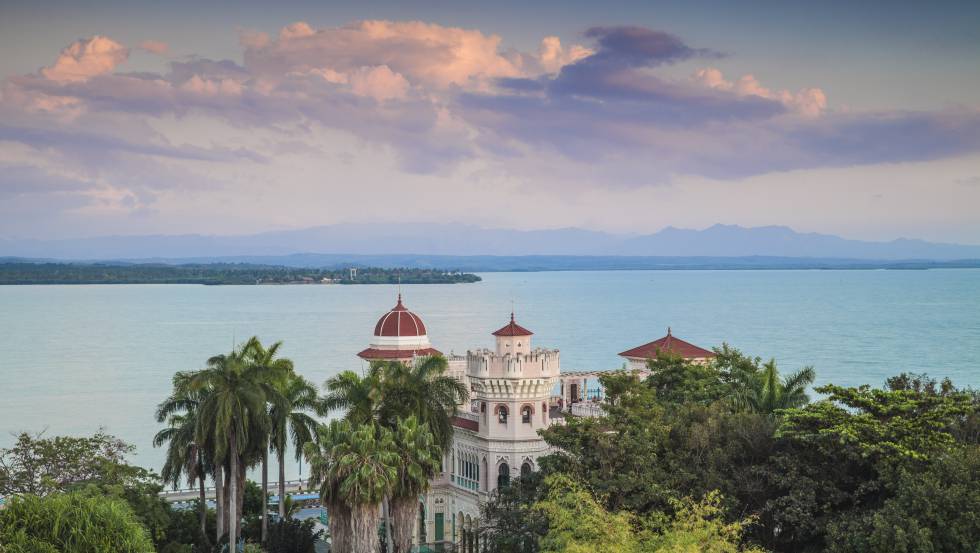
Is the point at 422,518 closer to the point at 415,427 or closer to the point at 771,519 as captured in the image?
the point at 415,427

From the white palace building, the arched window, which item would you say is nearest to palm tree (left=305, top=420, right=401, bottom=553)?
the white palace building

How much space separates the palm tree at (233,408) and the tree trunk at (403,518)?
6.17 metres

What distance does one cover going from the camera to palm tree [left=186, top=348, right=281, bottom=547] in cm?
3669

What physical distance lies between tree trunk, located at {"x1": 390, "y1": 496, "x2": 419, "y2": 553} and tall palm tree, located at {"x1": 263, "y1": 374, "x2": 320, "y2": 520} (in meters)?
6.44

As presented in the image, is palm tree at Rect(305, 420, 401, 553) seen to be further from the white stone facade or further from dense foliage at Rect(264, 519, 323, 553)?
the white stone facade

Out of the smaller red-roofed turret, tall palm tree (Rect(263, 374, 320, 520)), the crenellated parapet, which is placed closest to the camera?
tall palm tree (Rect(263, 374, 320, 520))

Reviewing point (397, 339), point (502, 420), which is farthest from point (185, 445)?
point (397, 339)

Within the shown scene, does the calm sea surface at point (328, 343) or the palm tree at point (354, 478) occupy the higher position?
the palm tree at point (354, 478)

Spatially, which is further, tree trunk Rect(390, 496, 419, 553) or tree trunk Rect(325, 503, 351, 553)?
tree trunk Rect(390, 496, 419, 553)

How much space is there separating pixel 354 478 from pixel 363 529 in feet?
6.07

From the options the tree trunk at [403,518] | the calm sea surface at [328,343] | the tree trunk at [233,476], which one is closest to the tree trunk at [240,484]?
the tree trunk at [233,476]

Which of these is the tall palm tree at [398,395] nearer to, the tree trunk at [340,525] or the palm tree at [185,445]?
the palm tree at [185,445]

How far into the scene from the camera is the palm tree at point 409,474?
32.5 metres

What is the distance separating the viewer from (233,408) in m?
36.9
